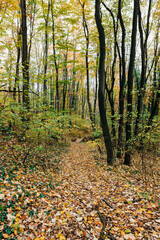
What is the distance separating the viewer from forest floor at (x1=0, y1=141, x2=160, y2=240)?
2757 millimetres

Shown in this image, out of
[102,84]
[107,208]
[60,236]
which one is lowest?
[107,208]

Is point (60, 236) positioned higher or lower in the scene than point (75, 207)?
higher

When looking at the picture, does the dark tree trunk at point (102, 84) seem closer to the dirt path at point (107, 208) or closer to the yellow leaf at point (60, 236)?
the dirt path at point (107, 208)

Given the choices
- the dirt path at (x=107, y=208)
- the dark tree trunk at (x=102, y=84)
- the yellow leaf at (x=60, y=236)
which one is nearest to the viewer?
the yellow leaf at (x=60, y=236)

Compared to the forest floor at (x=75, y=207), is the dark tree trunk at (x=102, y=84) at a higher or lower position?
higher

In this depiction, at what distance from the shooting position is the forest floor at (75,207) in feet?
9.05

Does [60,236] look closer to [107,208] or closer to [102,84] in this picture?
[107,208]

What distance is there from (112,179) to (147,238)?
273cm

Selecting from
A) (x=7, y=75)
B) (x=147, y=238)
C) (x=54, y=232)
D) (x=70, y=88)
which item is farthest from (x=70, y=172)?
(x=70, y=88)

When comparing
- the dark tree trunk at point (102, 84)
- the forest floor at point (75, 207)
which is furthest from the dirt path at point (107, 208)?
the dark tree trunk at point (102, 84)

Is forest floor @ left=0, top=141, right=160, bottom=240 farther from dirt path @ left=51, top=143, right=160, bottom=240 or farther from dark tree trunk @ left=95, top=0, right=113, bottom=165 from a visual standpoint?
dark tree trunk @ left=95, top=0, right=113, bottom=165

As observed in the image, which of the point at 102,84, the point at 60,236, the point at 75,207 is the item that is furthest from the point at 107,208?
the point at 102,84

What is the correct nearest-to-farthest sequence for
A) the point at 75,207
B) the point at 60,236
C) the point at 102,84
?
the point at 60,236
the point at 75,207
the point at 102,84

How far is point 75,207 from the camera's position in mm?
3715
